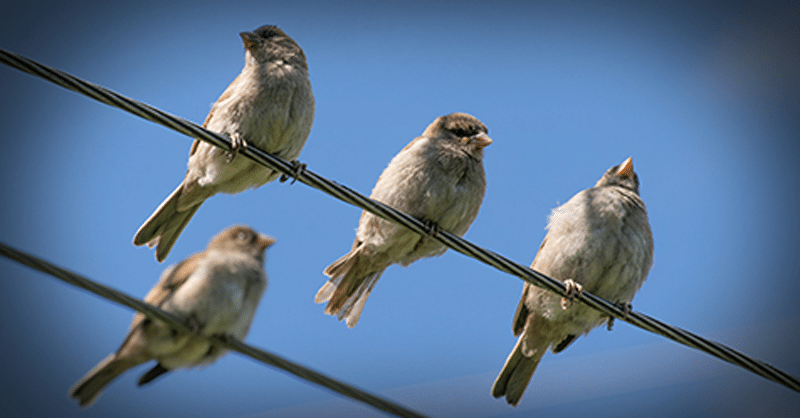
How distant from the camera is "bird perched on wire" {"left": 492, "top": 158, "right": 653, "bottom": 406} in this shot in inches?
256

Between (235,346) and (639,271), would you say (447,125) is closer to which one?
(639,271)

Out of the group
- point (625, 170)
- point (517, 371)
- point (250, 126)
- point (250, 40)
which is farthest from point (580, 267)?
point (250, 40)

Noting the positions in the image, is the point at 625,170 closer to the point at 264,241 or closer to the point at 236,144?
the point at 264,241

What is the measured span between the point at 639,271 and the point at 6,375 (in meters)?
19.2

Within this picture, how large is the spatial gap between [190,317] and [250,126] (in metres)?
1.90

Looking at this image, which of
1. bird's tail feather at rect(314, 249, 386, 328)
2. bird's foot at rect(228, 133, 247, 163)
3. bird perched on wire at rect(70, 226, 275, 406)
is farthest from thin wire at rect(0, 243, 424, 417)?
bird's tail feather at rect(314, 249, 386, 328)

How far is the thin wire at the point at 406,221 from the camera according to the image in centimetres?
403

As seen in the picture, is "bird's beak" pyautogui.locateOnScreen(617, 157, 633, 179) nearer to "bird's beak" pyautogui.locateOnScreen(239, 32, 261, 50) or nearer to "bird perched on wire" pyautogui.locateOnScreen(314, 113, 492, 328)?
"bird perched on wire" pyautogui.locateOnScreen(314, 113, 492, 328)

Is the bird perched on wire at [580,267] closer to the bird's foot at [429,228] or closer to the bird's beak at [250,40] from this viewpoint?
the bird's foot at [429,228]

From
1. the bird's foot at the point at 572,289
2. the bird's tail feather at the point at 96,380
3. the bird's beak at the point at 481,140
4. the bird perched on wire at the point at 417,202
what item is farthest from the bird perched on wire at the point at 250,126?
the bird's foot at the point at 572,289

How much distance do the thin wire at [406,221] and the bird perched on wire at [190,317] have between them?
84 centimetres

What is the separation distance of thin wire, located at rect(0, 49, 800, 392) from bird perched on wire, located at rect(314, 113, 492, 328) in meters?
1.33

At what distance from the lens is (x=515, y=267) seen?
188 inches

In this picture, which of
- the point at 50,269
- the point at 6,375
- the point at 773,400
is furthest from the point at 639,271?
the point at 6,375
